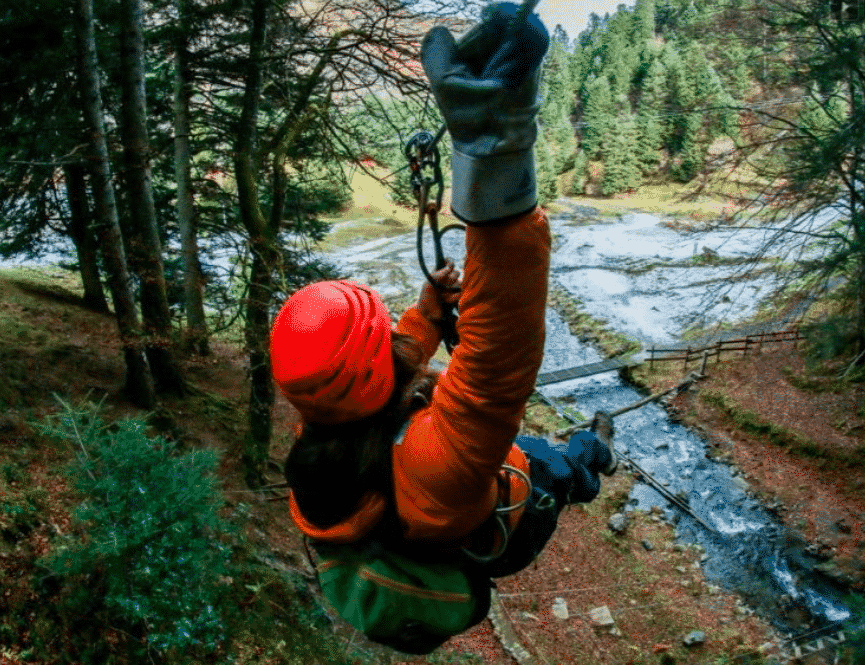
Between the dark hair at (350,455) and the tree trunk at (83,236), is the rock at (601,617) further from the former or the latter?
the tree trunk at (83,236)

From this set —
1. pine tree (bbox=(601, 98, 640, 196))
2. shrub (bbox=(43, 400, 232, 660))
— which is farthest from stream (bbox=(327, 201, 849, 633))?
shrub (bbox=(43, 400, 232, 660))

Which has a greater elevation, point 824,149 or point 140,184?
point 824,149

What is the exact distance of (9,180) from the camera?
25.9ft

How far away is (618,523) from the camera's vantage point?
11.9m

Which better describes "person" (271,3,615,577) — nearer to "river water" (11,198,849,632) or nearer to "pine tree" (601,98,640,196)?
"river water" (11,198,849,632)

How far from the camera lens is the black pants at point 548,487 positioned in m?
2.39

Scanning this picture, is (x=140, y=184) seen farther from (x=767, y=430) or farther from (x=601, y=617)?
(x=767, y=430)

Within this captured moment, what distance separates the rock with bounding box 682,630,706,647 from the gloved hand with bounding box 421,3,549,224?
9409 mm

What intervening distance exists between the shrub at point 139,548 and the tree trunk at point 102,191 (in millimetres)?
3405

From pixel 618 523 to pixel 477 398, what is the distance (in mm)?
11487

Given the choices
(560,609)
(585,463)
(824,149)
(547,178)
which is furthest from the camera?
(547,178)

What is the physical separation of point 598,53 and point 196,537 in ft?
116

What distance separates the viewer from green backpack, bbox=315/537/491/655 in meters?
1.95

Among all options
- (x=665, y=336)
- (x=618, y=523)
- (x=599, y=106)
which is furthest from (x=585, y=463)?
(x=599, y=106)
